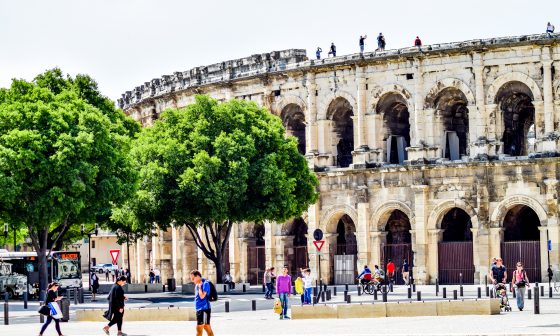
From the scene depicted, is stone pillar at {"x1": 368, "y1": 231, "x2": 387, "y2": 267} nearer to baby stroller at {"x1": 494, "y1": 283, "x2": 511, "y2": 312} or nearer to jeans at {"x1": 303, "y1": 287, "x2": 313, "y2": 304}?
jeans at {"x1": 303, "y1": 287, "x2": 313, "y2": 304}

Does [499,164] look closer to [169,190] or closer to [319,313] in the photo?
[169,190]

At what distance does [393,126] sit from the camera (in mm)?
70188

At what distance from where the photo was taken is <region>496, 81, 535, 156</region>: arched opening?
64.8 m

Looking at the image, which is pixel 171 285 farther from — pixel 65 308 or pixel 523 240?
pixel 65 308

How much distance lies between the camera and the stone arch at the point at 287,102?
72.1 meters

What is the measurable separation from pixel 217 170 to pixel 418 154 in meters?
10.7

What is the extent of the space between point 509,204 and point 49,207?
21699 millimetres

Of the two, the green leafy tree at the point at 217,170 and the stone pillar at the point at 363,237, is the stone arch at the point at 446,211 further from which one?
the green leafy tree at the point at 217,170

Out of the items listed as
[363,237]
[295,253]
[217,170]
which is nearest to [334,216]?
[363,237]

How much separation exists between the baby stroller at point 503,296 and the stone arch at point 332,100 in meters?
28.4

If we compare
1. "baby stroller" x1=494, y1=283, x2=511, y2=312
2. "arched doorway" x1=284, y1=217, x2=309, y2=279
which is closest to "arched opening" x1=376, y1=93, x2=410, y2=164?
"arched doorway" x1=284, y1=217, x2=309, y2=279

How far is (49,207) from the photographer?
188ft

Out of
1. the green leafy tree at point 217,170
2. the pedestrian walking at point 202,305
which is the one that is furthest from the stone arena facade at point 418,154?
the pedestrian walking at point 202,305

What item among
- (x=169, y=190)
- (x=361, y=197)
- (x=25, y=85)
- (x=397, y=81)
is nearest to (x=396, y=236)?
(x=361, y=197)
